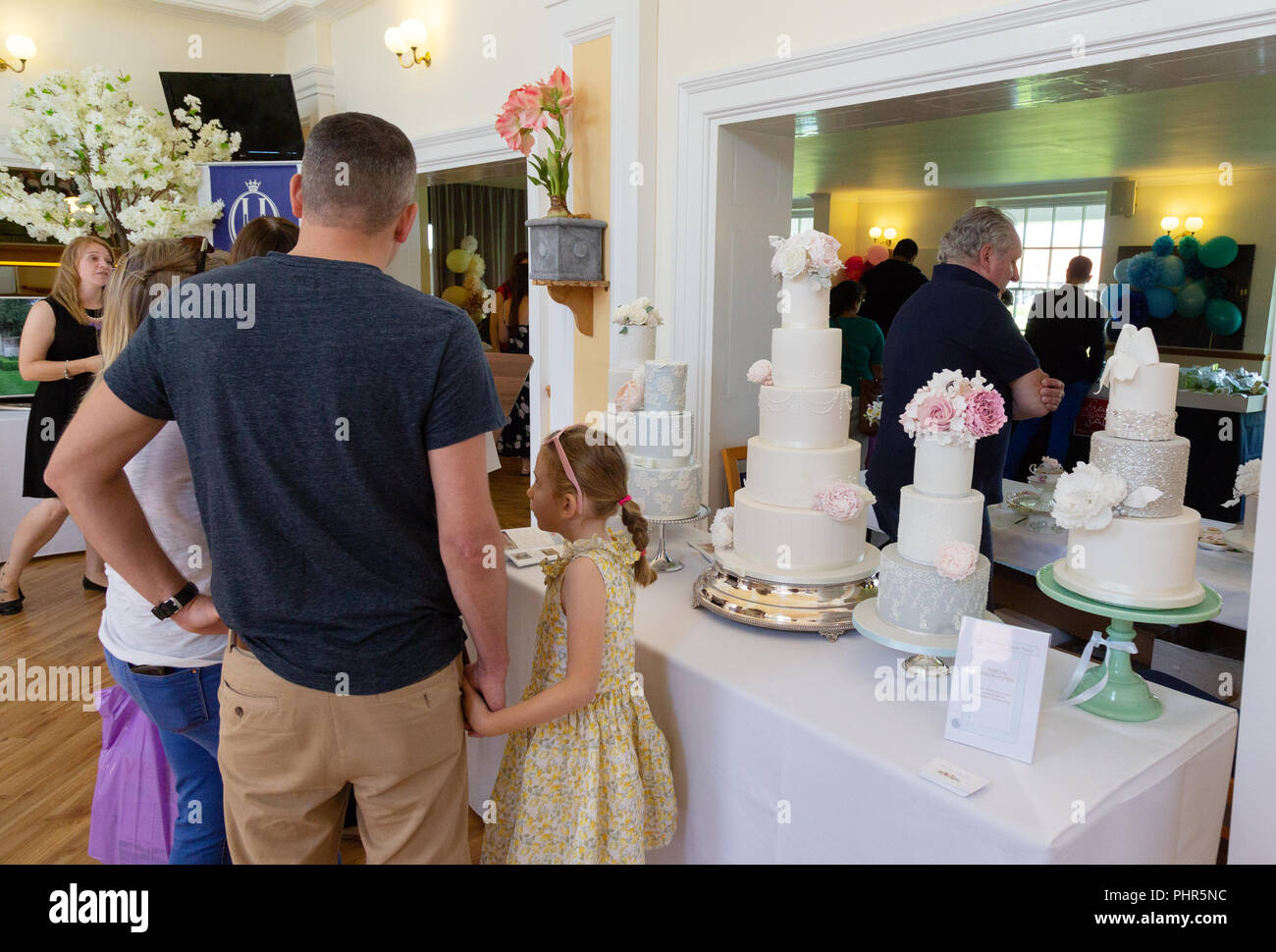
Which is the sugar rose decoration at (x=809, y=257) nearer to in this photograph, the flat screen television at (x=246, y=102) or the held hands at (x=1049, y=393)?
the held hands at (x=1049, y=393)

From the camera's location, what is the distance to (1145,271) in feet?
A: 24.8

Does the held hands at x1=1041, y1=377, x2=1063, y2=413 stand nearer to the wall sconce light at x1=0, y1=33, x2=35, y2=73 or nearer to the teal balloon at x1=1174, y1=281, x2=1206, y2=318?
the wall sconce light at x1=0, y1=33, x2=35, y2=73

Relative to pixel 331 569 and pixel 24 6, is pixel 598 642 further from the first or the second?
pixel 24 6

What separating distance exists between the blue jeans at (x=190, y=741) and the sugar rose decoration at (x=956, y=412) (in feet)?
4.48

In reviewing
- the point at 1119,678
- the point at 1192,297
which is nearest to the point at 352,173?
the point at 1119,678

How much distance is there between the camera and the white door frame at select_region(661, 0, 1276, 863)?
146 cm

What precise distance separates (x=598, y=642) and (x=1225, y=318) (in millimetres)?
8698

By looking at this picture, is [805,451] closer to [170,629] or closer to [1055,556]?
[1055,556]

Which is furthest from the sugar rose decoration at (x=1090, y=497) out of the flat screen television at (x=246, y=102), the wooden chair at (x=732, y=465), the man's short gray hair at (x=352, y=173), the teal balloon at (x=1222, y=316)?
the teal balloon at (x=1222, y=316)

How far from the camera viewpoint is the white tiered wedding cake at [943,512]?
64.3 inches

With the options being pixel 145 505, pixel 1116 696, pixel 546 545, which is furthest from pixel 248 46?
pixel 1116 696

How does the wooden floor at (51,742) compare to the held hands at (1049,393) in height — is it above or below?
below
